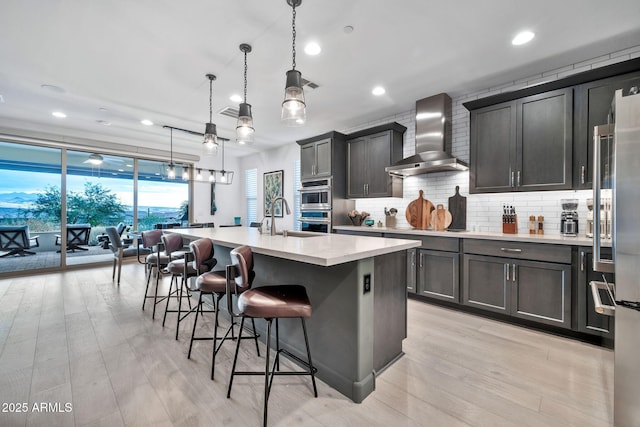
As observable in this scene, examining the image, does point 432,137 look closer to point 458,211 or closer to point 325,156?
point 458,211

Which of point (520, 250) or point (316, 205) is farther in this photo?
point (316, 205)

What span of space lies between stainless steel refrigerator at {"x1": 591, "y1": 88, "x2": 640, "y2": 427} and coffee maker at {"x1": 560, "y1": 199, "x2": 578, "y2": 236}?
1777mm

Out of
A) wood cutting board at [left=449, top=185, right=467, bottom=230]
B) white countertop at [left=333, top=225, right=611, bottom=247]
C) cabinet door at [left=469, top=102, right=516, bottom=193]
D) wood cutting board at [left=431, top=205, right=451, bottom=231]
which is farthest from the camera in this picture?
wood cutting board at [left=431, top=205, right=451, bottom=231]

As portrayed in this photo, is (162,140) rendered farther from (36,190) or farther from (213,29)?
(213,29)

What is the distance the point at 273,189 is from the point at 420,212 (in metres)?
3.98

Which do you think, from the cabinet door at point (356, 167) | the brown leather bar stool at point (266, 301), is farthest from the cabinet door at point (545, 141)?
the brown leather bar stool at point (266, 301)

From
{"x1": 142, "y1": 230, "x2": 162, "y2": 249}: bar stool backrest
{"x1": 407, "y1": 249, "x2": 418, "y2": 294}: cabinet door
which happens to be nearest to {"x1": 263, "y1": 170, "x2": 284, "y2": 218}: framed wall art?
{"x1": 142, "y1": 230, "x2": 162, "y2": 249}: bar stool backrest

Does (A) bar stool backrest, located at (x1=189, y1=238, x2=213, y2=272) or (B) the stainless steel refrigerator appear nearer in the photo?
(B) the stainless steel refrigerator

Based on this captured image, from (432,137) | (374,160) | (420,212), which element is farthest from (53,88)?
(420,212)

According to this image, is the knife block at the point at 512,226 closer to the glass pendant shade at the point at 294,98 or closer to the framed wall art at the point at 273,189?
the glass pendant shade at the point at 294,98

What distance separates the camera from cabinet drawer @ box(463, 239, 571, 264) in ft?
8.48

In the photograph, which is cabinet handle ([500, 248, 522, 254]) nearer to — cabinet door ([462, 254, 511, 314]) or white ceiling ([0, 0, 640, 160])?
cabinet door ([462, 254, 511, 314])

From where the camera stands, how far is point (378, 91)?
3711 mm

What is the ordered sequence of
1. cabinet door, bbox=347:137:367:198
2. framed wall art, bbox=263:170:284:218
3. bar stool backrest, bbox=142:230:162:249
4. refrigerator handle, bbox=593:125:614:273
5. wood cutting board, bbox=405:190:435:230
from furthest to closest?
framed wall art, bbox=263:170:284:218 < cabinet door, bbox=347:137:367:198 < wood cutting board, bbox=405:190:435:230 < bar stool backrest, bbox=142:230:162:249 < refrigerator handle, bbox=593:125:614:273
